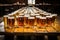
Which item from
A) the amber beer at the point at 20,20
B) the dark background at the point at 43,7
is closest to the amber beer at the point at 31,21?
the amber beer at the point at 20,20

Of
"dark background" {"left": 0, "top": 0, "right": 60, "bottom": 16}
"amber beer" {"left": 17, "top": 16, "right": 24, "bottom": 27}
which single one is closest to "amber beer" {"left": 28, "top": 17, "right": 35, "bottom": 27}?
"amber beer" {"left": 17, "top": 16, "right": 24, "bottom": 27}

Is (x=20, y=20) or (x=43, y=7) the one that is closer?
(x=20, y=20)

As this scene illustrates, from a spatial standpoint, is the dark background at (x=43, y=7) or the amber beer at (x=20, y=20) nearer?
the amber beer at (x=20, y=20)

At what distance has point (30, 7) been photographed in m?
2.54

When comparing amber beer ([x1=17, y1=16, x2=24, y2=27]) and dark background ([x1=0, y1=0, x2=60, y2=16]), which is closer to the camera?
amber beer ([x1=17, y1=16, x2=24, y2=27])

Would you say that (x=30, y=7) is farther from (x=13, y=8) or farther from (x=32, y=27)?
(x=13, y=8)

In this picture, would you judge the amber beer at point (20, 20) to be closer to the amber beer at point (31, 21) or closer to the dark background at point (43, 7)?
the amber beer at point (31, 21)

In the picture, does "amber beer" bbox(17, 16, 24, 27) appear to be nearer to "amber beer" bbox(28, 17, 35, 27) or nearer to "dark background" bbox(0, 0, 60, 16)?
"amber beer" bbox(28, 17, 35, 27)

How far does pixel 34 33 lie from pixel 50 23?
1.24ft

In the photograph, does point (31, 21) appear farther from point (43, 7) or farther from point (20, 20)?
point (43, 7)

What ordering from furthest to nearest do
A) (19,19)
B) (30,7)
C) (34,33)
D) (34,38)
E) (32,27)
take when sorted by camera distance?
(30,7), (34,38), (19,19), (32,27), (34,33)

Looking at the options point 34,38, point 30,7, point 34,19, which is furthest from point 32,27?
point 30,7

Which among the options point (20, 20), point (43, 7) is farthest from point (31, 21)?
point (43, 7)

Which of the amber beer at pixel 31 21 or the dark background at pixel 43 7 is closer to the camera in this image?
the amber beer at pixel 31 21
